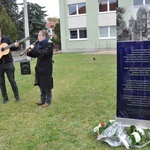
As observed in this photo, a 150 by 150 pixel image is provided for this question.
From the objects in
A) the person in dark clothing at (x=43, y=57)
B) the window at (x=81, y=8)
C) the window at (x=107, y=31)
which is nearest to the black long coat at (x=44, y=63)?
the person in dark clothing at (x=43, y=57)

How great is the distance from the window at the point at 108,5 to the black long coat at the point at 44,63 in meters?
Result: 19.7

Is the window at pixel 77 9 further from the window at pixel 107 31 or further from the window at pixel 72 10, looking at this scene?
the window at pixel 107 31

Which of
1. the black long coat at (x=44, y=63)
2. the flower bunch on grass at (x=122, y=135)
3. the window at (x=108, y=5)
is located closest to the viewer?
the flower bunch on grass at (x=122, y=135)

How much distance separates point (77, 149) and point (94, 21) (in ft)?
70.9

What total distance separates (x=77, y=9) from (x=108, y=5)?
3.51 m

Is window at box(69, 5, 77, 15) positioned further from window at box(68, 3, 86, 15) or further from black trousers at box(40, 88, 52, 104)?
black trousers at box(40, 88, 52, 104)

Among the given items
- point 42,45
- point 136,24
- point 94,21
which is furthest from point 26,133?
point 94,21

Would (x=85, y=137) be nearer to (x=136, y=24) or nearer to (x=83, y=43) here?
(x=136, y=24)

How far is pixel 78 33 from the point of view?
24.8 meters

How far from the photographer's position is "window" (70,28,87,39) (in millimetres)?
24672

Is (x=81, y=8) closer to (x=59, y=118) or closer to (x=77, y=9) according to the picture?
(x=77, y=9)

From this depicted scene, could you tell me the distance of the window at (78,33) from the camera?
24.7 m

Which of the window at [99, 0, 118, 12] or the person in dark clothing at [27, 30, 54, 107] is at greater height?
the window at [99, 0, 118, 12]

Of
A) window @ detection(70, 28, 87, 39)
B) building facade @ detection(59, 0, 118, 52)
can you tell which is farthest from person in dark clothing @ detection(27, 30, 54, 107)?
window @ detection(70, 28, 87, 39)
